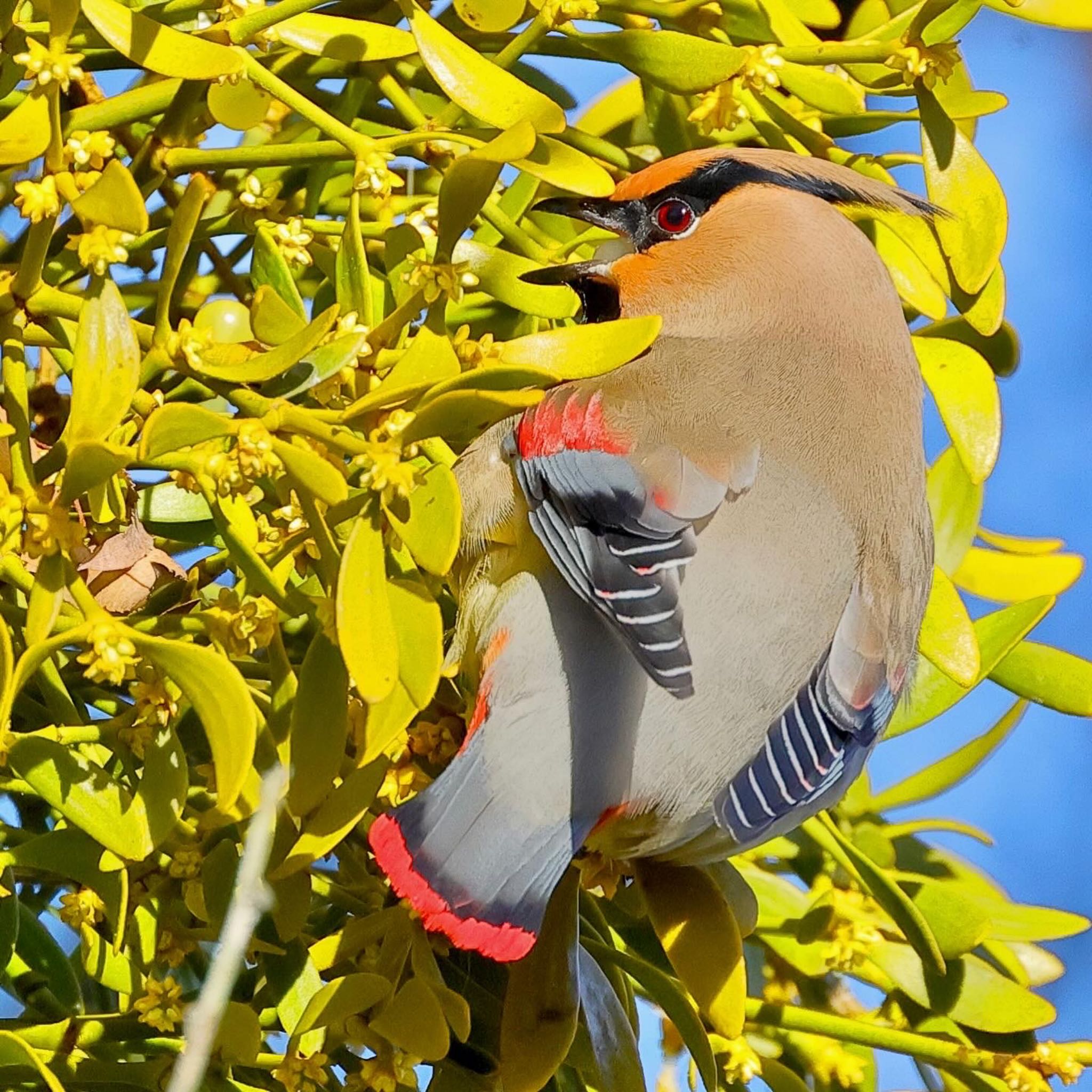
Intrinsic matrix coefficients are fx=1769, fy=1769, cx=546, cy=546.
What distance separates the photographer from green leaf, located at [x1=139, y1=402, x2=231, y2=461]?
896 mm

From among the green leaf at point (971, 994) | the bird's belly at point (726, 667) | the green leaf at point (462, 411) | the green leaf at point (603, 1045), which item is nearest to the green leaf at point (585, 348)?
the green leaf at point (462, 411)

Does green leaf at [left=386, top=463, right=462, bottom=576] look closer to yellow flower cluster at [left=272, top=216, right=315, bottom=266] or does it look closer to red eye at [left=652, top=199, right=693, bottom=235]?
yellow flower cluster at [left=272, top=216, right=315, bottom=266]

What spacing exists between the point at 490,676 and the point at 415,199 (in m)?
0.33

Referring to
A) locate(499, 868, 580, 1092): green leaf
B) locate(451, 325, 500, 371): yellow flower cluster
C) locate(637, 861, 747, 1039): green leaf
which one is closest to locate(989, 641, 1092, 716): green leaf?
locate(637, 861, 747, 1039): green leaf

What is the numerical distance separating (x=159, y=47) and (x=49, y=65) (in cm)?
6

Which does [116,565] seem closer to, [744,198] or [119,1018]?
[119,1018]

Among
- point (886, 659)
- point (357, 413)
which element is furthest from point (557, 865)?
point (357, 413)

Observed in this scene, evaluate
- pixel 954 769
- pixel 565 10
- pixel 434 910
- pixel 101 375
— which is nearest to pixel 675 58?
pixel 565 10

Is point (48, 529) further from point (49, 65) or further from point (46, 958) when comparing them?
point (46, 958)

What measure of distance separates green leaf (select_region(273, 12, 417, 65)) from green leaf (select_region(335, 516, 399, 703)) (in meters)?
0.33

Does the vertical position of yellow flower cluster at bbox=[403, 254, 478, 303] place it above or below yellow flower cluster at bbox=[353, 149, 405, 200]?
below

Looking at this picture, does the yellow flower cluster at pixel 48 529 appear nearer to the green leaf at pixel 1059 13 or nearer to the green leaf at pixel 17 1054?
the green leaf at pixel 17 1054

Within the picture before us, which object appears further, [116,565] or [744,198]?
[744,198]

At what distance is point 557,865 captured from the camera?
1.16m
